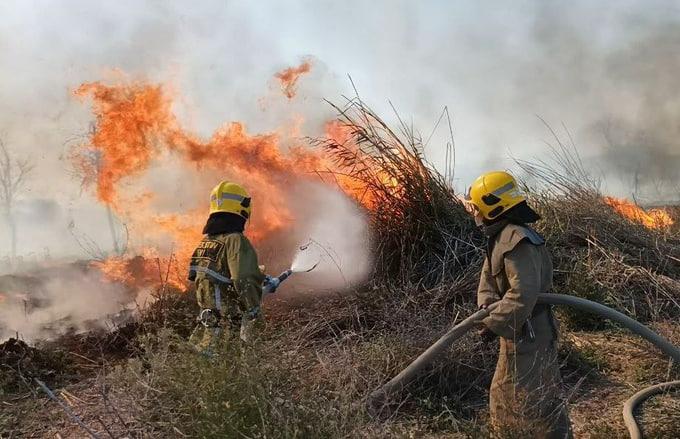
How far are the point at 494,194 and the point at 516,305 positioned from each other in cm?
75

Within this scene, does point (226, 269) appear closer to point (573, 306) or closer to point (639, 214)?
point (573, 306)

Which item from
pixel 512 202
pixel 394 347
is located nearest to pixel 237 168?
pixel 394 347

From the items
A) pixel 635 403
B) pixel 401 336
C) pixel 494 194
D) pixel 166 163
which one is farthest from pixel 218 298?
pixel 166 163

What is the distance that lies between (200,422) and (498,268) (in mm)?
2076

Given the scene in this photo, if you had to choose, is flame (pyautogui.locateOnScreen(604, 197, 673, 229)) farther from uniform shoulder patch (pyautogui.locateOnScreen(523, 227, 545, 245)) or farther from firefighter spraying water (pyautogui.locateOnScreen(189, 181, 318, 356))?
firefighter spraying water (pyautogui.locateOnScreen(189, 181, 318, 356))

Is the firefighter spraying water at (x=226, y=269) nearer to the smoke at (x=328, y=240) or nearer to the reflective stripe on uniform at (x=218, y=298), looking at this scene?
the reflective stripe on uniform at (x=218, y=298)

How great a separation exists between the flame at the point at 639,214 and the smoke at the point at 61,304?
7.54m

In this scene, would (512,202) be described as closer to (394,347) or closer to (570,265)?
(394,347)

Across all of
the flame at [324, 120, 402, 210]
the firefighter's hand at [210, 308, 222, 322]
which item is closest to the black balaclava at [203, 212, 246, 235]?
the firefighter's hand at [210, 308, 222, 322]

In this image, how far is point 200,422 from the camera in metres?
2.73

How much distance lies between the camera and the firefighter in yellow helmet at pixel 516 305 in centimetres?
347

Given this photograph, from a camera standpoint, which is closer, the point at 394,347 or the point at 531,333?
the point at 531,333

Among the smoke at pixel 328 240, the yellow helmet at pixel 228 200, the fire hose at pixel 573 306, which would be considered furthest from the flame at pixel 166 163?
the fire hose at pixel 573 306

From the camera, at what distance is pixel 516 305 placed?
3447 millimetres
